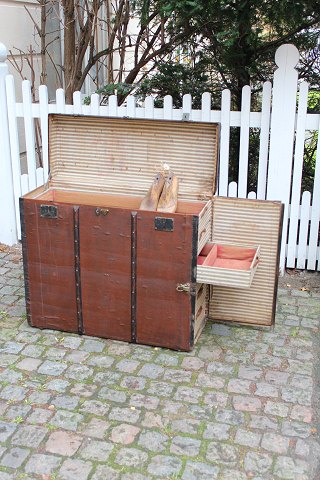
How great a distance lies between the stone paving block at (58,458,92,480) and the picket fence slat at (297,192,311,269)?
3.23 metres

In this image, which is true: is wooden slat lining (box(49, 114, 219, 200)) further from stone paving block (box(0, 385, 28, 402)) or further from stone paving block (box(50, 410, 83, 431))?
stone paving block (box(50, 410, 83, 431))

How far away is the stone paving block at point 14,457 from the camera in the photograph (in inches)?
127

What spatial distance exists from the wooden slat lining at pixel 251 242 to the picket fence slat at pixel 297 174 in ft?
3.61

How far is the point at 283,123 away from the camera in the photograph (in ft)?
17.2

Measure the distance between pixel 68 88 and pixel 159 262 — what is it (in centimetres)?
428

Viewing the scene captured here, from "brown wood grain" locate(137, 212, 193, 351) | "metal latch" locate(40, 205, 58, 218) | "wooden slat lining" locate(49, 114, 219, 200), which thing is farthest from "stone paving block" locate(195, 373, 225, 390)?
"metal latch" locate(40, 205, 58, 218)

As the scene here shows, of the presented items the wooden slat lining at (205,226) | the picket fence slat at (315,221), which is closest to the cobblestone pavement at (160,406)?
the wooden slat lining at (205,226)

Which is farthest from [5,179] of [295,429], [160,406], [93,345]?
[295,429]

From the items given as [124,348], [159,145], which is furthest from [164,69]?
[124,348]

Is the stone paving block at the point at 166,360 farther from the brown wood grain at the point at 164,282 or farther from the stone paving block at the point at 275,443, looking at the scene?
the stone paving block at the point at 275,443

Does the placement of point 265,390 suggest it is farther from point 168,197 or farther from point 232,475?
point 168,197

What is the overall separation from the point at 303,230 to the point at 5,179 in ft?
10.4

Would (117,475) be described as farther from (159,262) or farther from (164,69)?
(164,69)

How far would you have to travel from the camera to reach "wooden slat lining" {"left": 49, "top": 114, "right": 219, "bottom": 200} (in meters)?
4.60
